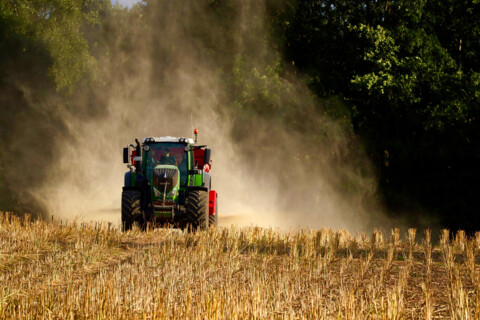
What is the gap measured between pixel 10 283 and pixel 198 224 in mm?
7452

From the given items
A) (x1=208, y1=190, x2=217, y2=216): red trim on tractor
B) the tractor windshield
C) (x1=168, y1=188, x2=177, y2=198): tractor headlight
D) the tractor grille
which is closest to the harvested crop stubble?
(x1=168, y1=188, x2=177, y2=198): tractor headlight

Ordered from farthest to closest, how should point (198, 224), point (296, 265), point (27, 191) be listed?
point (27, 191)
point (198, 224)
point (296, 265)

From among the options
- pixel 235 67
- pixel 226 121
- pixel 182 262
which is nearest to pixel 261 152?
pixel 226 121

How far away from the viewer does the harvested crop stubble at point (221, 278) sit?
604 cm

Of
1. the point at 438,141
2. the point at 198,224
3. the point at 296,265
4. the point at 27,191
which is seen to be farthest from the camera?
the point at 27,191

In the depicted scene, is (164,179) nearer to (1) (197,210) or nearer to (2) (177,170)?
(2) (177,170)

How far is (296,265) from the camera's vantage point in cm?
916

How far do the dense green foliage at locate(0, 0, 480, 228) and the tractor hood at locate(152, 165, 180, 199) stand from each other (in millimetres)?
11482

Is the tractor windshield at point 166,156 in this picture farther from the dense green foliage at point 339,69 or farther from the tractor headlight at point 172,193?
the dense green foliage at point 339,69

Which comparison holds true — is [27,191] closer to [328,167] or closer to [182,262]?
[328,167]

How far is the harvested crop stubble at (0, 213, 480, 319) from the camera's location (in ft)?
19.8

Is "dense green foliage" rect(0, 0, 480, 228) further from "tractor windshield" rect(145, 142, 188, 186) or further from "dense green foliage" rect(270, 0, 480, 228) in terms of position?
"tractor windshield" rect(145, 142, 188, 186)

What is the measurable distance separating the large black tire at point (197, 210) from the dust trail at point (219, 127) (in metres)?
10.6

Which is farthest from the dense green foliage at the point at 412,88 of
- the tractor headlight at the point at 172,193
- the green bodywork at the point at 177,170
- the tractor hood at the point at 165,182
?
the tractor headlight at the point at 172,193
